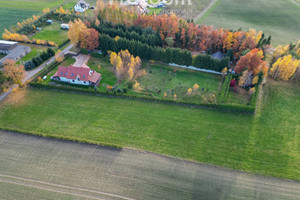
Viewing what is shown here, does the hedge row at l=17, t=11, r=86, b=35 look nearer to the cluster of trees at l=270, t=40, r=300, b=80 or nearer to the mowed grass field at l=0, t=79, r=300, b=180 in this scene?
the mowed grass field at l=0, t=79, r=300, b=180

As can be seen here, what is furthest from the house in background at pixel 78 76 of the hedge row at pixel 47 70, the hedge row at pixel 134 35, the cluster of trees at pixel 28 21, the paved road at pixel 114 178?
the cluster of trees at pixel 28 21

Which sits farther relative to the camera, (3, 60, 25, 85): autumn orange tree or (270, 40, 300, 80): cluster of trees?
(270, 40, 300, 80): cluster of trees

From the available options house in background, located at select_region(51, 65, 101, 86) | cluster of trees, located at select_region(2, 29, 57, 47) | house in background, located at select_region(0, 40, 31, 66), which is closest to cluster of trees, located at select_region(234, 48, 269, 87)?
house in background, located at select_region(51, 65, 101, 86)

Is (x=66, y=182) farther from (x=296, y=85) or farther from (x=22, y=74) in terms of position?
(x=296, y=85)

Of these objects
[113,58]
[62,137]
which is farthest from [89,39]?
[62,137]

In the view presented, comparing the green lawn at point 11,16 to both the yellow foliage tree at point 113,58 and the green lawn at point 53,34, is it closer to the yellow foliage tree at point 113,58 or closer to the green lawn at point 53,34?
the green lawn at point 53,34

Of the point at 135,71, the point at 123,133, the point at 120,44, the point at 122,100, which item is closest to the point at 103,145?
the point at 123,133
